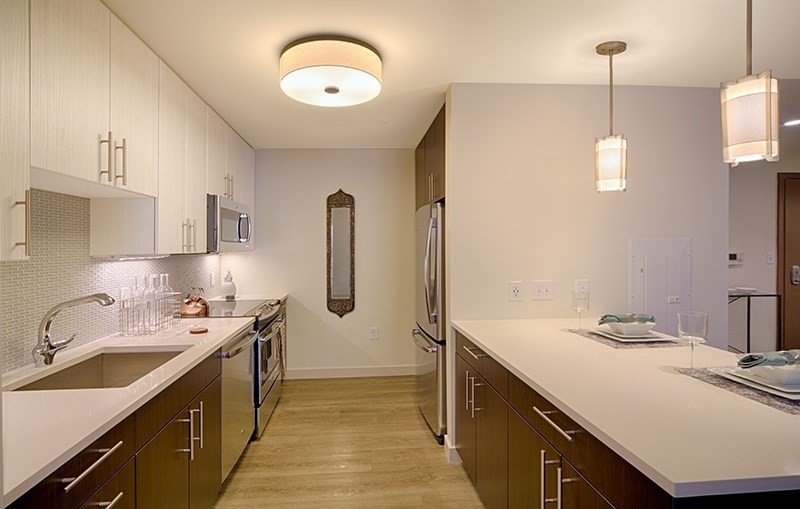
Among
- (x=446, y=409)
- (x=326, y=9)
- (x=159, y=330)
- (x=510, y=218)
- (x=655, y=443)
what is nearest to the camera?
(x=655, y=443)

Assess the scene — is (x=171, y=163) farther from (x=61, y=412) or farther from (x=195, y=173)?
(x=61, y=412)

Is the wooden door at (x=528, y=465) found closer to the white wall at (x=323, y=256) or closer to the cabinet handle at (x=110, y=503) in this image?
the cabinet handle at (x=110, y=503)

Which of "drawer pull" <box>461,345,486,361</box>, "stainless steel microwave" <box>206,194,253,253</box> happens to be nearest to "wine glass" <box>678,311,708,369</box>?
"drawer pull" <box>461,345,486,361</box>

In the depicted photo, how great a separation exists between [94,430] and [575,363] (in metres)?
1.54

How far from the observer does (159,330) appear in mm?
2404

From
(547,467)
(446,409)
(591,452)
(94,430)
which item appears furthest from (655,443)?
(446,409)

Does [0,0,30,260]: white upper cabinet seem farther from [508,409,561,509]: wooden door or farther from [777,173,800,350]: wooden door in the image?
[777,173,800,350]: wooden door

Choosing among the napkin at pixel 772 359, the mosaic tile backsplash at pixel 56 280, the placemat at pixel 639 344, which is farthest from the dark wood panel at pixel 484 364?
the mosaic tile backsplash at pixel 56 280

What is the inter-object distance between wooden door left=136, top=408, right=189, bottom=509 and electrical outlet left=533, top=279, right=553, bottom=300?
76.7 inches

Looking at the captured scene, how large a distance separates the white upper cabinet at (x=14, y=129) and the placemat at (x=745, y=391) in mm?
2111

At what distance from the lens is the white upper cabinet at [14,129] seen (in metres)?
1.22

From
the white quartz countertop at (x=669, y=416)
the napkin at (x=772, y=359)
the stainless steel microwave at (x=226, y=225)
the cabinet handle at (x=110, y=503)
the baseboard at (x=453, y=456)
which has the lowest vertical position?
the baseboard at (x=453, y=456)

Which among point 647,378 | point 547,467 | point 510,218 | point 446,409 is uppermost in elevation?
point 510,218

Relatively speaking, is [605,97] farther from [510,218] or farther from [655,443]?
[655,443]
